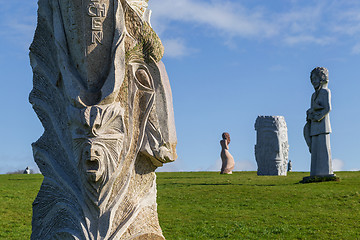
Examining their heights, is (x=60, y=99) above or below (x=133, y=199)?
above

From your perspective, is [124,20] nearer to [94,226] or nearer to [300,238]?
[94,226]

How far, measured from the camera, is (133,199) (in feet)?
13.7

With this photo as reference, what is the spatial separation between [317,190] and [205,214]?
14.2 ft

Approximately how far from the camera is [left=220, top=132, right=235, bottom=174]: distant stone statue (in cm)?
Result: 2270

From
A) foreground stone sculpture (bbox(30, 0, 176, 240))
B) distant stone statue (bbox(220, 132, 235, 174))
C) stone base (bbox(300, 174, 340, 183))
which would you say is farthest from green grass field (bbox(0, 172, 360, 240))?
distant stone statue (bbox(220, 132, 235, 174))

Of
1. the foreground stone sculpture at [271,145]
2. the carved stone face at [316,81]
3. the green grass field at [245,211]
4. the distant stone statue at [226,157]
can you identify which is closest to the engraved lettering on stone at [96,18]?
the green grass field at [245,211]

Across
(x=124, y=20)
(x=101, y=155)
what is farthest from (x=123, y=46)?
(x=101, y=155)

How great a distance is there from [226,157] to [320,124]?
771 centimetres

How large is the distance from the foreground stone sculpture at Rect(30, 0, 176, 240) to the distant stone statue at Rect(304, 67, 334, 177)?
1230 centimetres

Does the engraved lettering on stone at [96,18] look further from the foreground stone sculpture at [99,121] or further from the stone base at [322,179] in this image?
the stone base at [322,179]

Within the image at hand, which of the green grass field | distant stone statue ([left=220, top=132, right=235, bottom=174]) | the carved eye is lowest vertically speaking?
the green grass field

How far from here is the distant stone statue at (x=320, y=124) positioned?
1567 centimetres

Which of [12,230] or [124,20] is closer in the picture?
[124,20]

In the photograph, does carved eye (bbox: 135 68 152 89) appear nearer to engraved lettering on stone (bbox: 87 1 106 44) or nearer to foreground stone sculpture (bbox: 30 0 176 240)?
foreground stone sculpture (bbox: 30 0 176 240)
